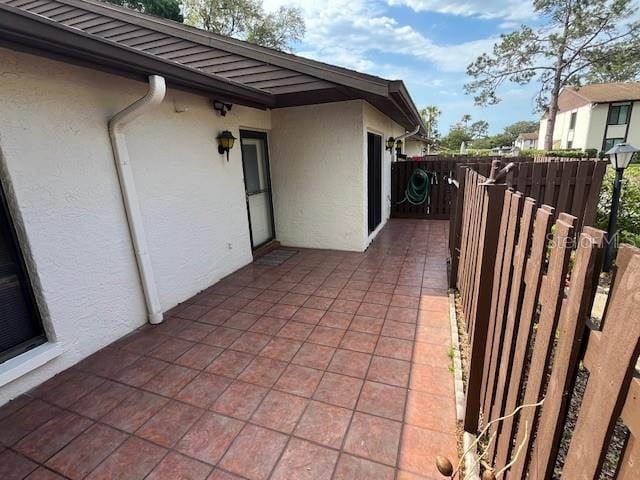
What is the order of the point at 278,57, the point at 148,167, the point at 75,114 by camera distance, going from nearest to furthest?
1. the point at 75,114
2. the point at 148,167
3. the point at 278,57

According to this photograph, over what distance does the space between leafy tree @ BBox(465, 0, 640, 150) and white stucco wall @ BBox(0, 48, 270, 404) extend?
20633mm

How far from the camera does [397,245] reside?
19.9 ft

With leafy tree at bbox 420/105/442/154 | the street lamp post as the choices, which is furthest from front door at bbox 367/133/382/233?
leafy tree at bbox 420/105/442/154

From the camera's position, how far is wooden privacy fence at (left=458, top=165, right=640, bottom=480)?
2.25 ft

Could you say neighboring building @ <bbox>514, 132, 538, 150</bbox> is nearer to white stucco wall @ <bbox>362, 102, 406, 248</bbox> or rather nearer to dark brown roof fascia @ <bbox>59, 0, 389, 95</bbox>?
white stucco wall @ <bbox>362, 102, 406, 248</bbox>

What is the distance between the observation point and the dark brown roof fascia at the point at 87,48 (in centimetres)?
184

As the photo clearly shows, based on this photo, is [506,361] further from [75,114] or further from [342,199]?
[342,199]

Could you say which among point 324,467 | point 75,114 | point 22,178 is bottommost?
point 324,467

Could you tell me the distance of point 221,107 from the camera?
14.3ft

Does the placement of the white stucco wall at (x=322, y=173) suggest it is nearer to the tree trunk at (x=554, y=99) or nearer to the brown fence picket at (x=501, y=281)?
the brown fence picket at (x=501, y=281)

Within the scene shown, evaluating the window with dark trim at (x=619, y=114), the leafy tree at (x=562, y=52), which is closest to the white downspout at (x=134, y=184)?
the leafy tree at (x=562, y=52)

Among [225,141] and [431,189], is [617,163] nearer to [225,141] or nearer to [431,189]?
[431,189]

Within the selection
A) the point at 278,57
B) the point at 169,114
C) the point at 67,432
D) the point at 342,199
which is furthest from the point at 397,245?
the point at 67,432

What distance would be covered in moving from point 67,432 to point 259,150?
4.61 meters
